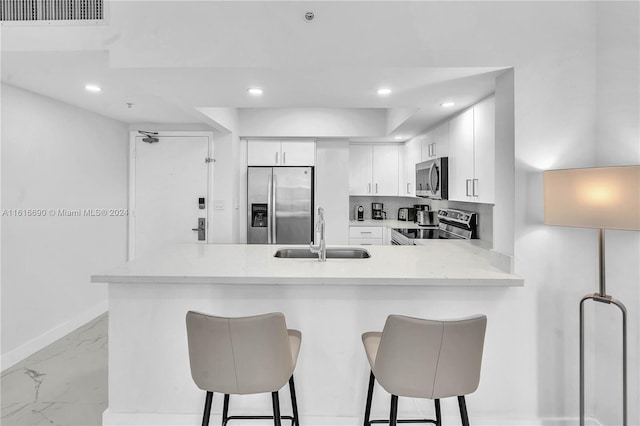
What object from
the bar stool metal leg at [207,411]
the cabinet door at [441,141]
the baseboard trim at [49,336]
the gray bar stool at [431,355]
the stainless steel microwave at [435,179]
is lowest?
the baseboard trim at [49,336]

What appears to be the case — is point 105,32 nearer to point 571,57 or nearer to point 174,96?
point 174,96

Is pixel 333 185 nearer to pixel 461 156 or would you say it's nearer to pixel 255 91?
pixel 461 156

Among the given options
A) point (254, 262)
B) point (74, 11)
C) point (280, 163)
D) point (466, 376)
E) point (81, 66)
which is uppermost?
point (74, 11)

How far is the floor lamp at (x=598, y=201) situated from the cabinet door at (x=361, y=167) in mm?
3336

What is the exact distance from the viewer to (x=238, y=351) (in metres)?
1.40

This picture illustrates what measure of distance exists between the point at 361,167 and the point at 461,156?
2.09m

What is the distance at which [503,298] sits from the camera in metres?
1.93

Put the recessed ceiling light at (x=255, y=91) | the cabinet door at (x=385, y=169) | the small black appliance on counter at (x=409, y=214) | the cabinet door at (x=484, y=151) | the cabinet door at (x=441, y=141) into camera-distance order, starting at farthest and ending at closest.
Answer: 1. the small black appliance on counter at (x=409, y=214)
2. the cabinet door at (x=385, y=169)
3. the cabinet door at (x=441, y=141)
4. the cabinet door at (x=484, y=151)
5. the recessed ceiling light at (x=255, y=91)

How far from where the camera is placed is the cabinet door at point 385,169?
4977mm

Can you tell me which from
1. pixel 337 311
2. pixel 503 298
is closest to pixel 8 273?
pixel 337 311

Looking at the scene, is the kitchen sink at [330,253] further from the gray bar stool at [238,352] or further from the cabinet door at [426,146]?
the cabinet door at [426,146]

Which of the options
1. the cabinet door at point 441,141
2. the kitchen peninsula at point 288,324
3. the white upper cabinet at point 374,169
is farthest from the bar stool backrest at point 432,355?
the white upper cabinet at point 374,169

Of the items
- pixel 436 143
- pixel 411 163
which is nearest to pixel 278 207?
pixel 411 163

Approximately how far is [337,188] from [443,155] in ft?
4.98
